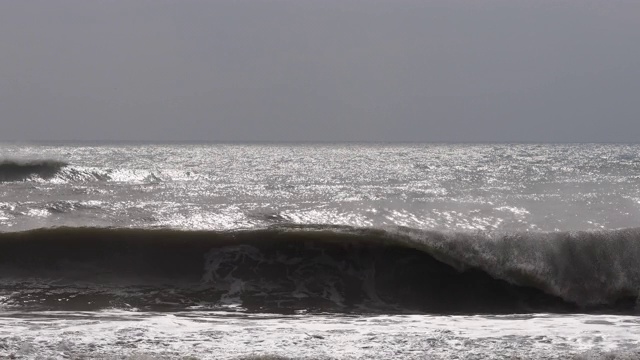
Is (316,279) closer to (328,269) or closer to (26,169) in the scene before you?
(328,269)

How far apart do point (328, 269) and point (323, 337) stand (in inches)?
175

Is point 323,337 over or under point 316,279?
under

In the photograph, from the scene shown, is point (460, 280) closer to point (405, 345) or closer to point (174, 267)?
point (174, 267)

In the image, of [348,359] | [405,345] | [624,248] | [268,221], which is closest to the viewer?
[348,359]

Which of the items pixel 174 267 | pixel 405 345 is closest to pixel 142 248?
pixel 174 267

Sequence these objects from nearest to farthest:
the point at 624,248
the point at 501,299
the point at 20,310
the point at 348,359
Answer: the point at 348,359
the point at 20,310
the point at 501,299
the point at 624,248

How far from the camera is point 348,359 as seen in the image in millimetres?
5703

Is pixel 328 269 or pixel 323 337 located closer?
pixel 323 337

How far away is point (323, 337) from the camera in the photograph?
21.1 ft

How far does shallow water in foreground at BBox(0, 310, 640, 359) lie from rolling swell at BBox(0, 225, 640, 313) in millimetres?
2162

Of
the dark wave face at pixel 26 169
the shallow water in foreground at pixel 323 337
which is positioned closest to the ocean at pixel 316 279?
the shallow water in foreground at pixel 323 337

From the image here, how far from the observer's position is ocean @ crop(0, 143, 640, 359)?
616cm

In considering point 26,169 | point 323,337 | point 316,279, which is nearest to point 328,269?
point 316,279

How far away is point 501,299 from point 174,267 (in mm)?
4273
